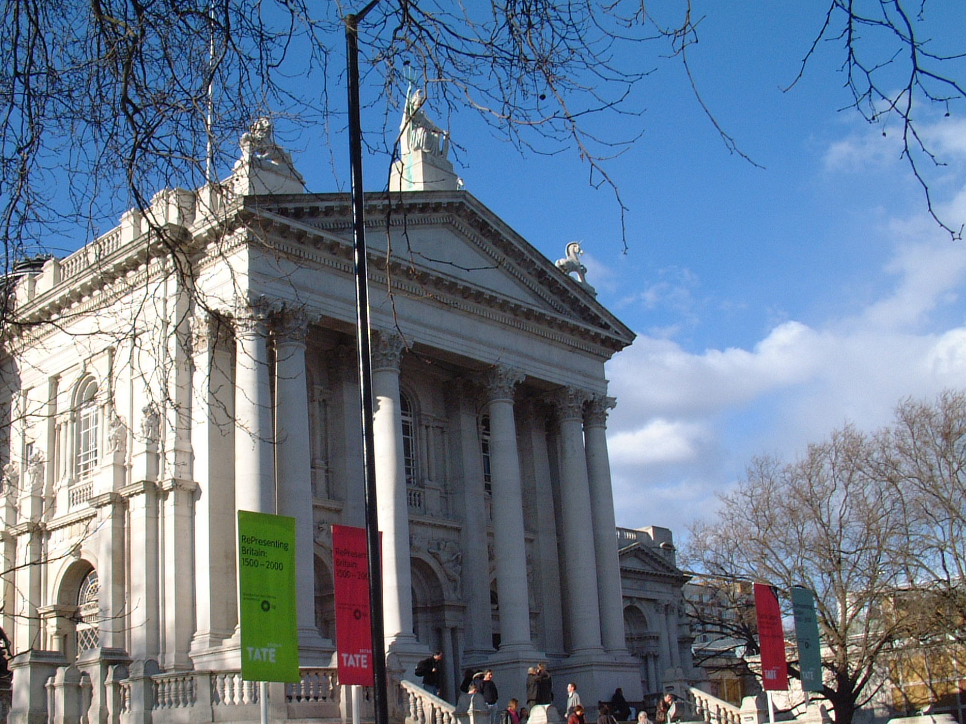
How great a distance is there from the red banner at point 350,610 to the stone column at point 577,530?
58.2 ft

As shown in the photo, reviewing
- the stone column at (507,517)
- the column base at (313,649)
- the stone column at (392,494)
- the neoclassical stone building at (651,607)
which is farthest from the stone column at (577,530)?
the column base at (313,649)

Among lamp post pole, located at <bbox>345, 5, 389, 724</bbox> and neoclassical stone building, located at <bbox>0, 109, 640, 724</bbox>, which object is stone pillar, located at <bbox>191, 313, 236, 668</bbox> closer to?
neoclassical stone building, located at <bbox>0, 109, 640, 724</bbox>

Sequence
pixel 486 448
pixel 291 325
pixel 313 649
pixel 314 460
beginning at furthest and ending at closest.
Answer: pixel 486 448 < pixel 314 460 < pixel 291 325 < pixel 313 649

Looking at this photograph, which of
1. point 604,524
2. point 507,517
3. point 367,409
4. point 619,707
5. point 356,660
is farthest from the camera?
point 604,524

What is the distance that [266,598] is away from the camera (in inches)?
606

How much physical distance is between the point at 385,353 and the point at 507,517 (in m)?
5.93

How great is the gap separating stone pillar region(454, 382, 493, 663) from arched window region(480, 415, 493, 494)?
65cm

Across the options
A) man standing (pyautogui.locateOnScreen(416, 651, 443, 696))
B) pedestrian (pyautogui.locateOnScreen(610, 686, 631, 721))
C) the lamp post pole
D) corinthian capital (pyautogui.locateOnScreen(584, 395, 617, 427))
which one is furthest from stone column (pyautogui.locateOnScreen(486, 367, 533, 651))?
the lamp post pole

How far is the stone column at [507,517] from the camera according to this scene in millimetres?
31609

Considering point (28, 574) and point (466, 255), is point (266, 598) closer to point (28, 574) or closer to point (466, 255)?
point (28, 574)

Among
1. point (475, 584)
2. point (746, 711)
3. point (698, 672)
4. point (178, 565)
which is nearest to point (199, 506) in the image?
point (178, 565)

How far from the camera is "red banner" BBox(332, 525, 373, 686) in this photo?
16.3 meters

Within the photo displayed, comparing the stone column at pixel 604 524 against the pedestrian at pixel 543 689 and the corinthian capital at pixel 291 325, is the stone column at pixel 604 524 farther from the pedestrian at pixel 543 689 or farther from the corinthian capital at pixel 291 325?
the corinthian capital at pixel 291 325

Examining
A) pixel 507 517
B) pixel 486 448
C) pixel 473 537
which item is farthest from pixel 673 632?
pixel 507 517
